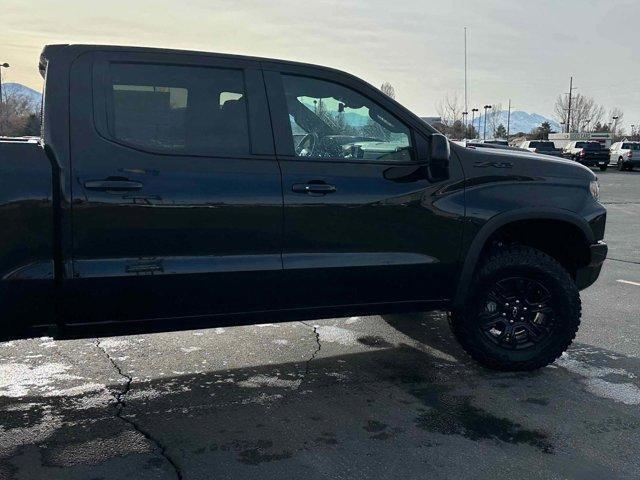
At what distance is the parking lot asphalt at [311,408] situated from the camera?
304cm

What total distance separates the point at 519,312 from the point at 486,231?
26.6 inches

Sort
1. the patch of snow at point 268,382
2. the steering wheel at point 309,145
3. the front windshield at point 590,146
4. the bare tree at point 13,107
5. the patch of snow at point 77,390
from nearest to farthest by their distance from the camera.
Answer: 1. the steering wheel at point 309,145
2. the patch of snow at point 77,390
3. the patch of snow at point 268,382
4. the front windshield at point 590,146
5. the bare tree at point 13,107

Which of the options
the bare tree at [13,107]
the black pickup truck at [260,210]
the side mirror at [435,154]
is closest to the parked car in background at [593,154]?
the bare tree at [13,107]

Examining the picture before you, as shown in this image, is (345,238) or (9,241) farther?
(345,238)

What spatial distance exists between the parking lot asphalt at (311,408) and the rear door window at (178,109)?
1072mm

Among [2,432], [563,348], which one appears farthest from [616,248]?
[2,432]

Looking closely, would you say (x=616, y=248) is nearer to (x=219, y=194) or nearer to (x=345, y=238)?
(x=345, y=238)

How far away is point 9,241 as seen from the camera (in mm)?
3100

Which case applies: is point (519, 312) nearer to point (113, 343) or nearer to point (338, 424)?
point (338, 424)

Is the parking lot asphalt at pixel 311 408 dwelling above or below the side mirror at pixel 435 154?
below

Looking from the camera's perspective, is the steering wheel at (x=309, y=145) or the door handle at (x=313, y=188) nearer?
the door handle at (x=313, y=188)

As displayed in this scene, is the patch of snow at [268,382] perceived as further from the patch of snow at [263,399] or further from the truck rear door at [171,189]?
the truck rear door at [171,189]

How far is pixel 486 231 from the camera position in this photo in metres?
4.06

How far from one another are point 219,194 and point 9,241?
3.40ft
